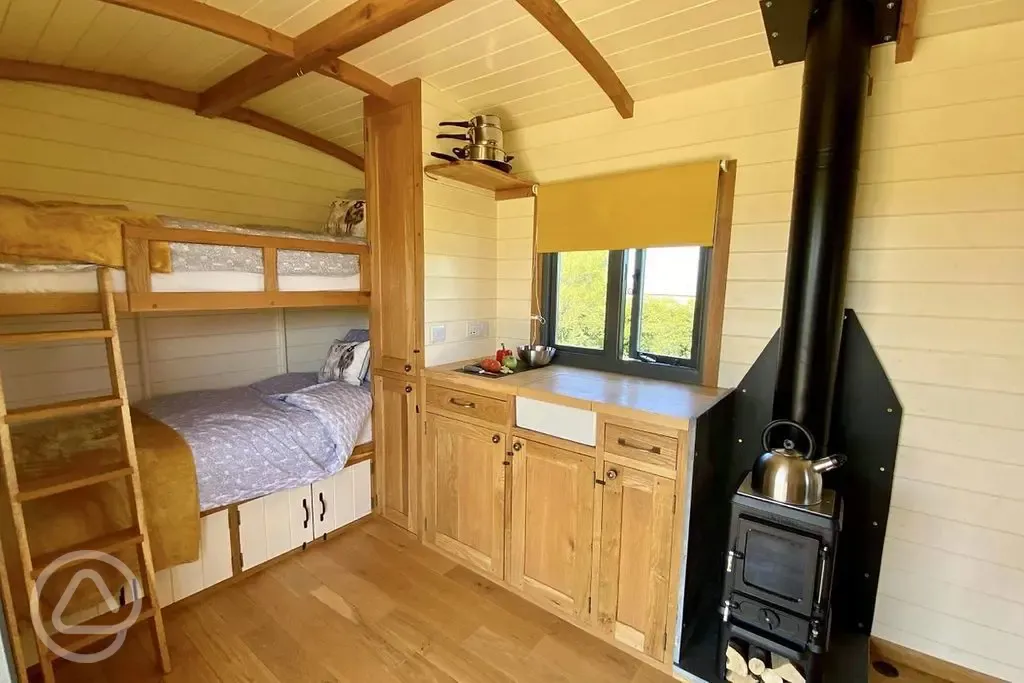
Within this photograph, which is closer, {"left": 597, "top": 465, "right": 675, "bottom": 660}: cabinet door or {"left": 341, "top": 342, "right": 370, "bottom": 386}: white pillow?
{"left": 597, "top": 465, "right": 675, "bottom": 660}: cabinet door

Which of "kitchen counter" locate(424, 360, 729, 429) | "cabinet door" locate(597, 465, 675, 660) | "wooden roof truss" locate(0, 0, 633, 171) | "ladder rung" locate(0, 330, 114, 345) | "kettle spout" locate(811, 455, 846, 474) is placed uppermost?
"wooden roof truss" locate(0, 0, 633, 171)

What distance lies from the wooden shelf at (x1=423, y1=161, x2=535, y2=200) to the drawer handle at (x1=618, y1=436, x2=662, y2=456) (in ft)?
4.81

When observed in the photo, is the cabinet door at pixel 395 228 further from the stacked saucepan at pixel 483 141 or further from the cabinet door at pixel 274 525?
the cabinet door at pixel 274 525

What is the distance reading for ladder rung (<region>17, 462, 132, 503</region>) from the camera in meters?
1.57

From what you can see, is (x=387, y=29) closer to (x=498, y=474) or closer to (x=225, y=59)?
(x=225, y=59)

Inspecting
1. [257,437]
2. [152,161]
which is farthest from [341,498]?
[152,161]

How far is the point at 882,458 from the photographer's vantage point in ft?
6.13

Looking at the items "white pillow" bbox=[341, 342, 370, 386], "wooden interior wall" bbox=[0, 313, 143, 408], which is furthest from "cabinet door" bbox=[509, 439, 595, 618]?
"wooden interior wall" bbox=[0, 313, 143, 408]

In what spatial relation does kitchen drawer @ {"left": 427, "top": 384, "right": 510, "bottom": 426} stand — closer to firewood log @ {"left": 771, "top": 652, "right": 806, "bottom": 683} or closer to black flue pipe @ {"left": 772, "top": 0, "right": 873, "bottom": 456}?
black flue pipe @ {"left": 772, "top": 0, "right": 873, "bottom": 456}

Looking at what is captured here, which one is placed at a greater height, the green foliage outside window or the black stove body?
the green foliage outside window

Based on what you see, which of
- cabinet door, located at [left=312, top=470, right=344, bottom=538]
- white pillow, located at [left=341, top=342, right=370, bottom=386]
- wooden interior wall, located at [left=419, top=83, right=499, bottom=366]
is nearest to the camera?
wooden interior wall, located at [left=419, top=83, right=499, bottom=366]

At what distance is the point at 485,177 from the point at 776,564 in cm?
215

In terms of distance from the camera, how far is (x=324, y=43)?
6.33ft

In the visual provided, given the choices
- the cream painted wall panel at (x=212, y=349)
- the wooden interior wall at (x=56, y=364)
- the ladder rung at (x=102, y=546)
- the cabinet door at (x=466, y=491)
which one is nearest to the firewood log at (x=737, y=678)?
the cabinet door at (x=466, y=491)
